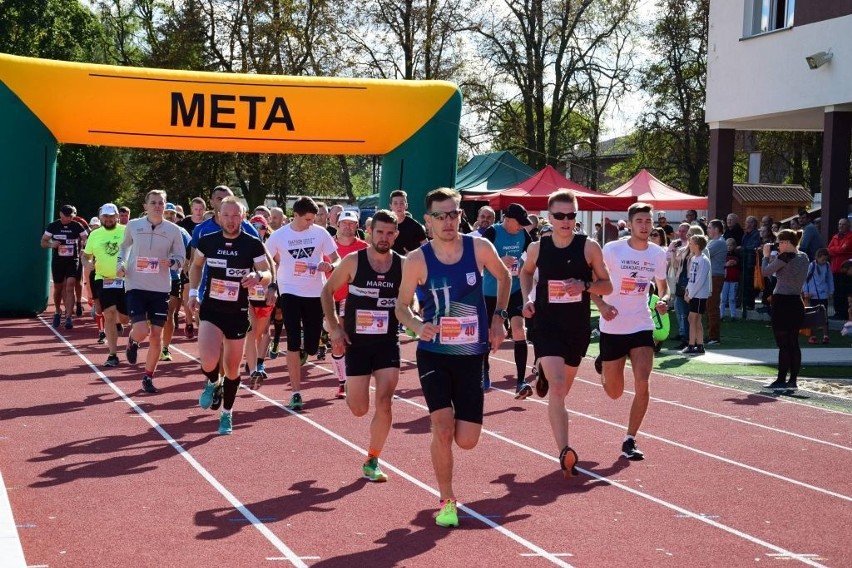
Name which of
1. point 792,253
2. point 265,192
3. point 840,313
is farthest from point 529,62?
point 792,253

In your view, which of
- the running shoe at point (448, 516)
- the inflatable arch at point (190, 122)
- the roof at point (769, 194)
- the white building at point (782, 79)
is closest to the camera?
the running shoe at point (448, 516)

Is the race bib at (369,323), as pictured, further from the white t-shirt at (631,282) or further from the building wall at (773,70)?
the building wall at (773,70)

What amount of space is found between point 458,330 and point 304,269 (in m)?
4.79

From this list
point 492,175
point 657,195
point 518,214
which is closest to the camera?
point 518,214

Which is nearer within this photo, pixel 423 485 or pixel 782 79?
pixel 423 485

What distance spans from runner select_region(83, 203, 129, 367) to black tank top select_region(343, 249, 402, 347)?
6.59 metres

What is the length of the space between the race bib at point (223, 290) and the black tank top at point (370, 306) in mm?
1801

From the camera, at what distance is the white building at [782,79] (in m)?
22.9

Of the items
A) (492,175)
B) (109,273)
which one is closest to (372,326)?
(109,273)

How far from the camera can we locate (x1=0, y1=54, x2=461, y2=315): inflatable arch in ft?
63.8

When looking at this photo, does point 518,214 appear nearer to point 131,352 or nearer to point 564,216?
point 564,216

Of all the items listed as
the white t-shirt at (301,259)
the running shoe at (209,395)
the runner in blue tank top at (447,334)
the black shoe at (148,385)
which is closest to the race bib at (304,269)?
the white t-shirt at (301,259)

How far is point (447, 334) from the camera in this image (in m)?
6.84

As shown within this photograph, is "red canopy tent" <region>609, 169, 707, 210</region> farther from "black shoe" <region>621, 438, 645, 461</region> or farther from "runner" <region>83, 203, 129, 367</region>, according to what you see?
"black shoe" <region>621, 438, 645, 461</region>
